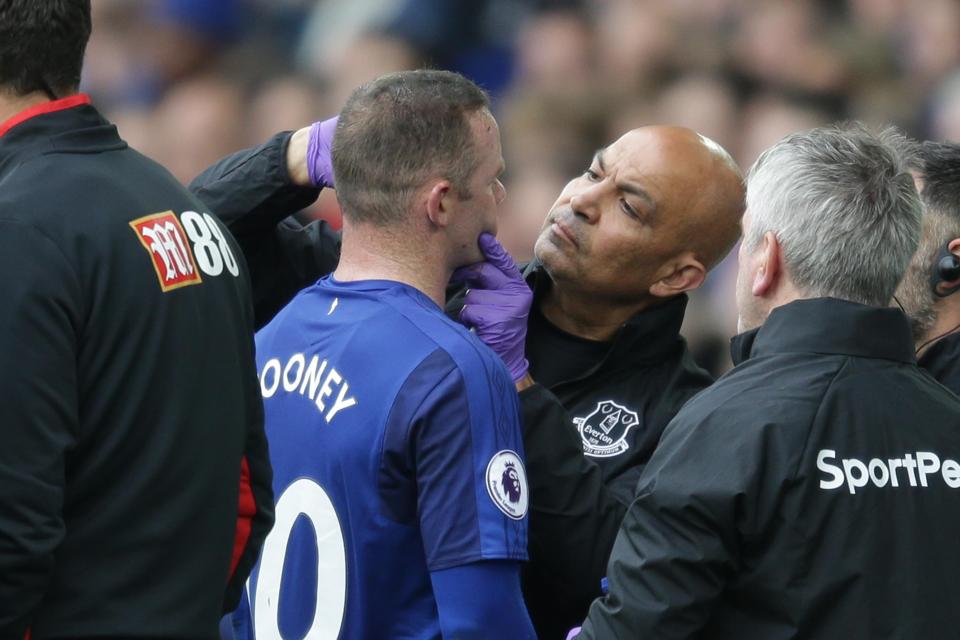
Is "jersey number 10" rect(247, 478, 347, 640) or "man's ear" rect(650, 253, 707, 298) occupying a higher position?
"man's ear" rect(650, 253, 707, 298)

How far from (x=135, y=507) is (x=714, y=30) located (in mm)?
4034

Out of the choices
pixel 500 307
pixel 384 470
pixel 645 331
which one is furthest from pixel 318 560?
pixel 645 331

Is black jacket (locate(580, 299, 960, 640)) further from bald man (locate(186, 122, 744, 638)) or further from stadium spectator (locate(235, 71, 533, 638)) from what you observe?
bald man (locate(186, 122, 744, 638))

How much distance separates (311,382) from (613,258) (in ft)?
2.76

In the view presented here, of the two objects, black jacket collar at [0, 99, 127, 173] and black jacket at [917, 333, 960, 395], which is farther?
black jacket at [917, 333, 960, 395]

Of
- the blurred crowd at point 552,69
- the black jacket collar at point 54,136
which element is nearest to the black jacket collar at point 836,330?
the black jacket collar at point 54,136

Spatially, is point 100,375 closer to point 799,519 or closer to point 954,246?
point 799,519

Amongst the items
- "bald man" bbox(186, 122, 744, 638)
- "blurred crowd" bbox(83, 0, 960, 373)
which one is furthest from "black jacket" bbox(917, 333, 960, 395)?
"blurred crowd" bbox(83, 0, 960, 373)

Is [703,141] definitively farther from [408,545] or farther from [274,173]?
[408,545]

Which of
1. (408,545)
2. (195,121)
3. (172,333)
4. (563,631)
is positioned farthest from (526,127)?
(172,333)

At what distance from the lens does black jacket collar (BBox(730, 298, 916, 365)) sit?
83.0 inches

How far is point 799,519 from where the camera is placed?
6.54ft

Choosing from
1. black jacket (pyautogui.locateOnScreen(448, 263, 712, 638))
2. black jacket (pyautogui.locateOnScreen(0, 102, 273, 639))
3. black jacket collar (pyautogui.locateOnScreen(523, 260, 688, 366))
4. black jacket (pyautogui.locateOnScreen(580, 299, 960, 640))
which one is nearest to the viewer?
black jacket (pyautogui.locateOnScreen(0, 102, 273, 639))

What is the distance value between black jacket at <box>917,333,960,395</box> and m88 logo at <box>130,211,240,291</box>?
1.40 m
